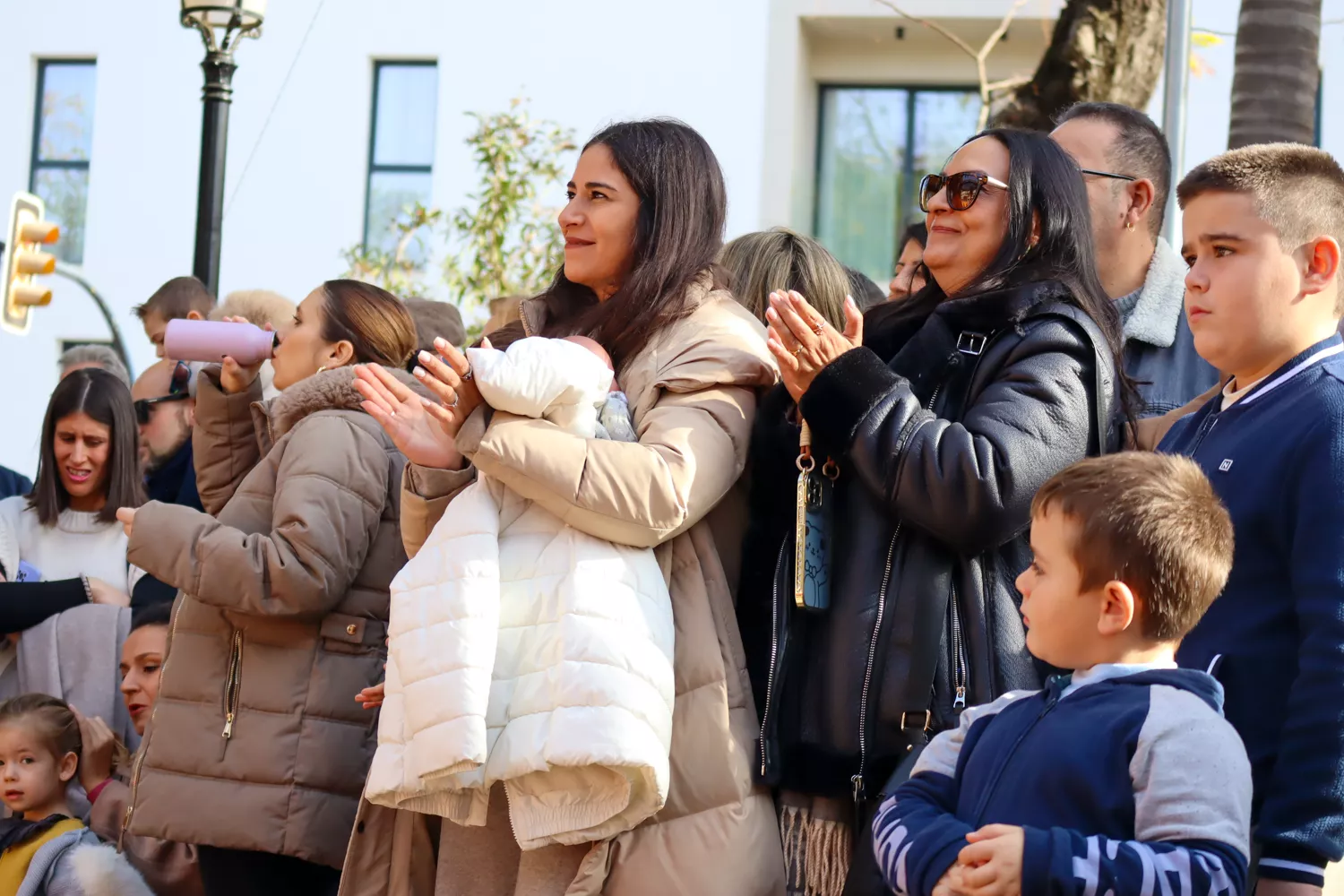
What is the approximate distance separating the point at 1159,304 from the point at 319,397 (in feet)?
7.14

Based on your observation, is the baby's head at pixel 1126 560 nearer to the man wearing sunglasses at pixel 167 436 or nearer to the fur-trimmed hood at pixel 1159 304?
the fur-trimmed hood at pixel 1159 304

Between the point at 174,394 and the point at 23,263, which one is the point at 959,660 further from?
the point at 23,263

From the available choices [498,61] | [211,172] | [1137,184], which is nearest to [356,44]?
[498,61]

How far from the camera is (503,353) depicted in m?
3.27

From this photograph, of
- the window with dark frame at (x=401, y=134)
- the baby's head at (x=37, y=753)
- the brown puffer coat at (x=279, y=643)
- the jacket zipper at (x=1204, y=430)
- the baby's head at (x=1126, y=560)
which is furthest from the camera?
the window with dark frame at (x=401, y=134)

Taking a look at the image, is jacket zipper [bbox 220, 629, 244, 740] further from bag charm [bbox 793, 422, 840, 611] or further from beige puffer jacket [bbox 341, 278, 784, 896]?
bag charm [bbox 793, 422, 840, 611]

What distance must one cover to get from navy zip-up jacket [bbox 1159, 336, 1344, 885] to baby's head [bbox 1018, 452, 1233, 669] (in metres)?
0.17

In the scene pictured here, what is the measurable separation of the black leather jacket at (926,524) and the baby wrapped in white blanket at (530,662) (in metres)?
0.28

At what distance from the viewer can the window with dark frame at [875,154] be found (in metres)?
17.0

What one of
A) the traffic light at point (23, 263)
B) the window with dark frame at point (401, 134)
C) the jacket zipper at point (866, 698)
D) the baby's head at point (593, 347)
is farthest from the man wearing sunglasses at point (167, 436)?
the window with dark frame at point (401, 134)

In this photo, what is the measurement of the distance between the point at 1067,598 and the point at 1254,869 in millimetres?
519

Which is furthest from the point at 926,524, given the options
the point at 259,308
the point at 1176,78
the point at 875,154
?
the point at 875,154

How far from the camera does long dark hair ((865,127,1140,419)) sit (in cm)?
325

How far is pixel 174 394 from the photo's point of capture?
650cm
